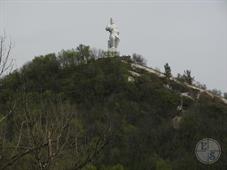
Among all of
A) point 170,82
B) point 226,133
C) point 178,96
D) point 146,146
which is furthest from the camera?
point 170,82

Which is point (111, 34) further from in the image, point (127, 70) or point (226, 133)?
point (226, 133)

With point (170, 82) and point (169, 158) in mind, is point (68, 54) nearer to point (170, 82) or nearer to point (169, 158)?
point (170, 82)

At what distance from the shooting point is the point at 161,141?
52.9m

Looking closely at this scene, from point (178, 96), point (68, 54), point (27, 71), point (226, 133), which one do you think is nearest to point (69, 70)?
point (68, 54)

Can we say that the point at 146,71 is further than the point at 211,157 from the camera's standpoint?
Yes

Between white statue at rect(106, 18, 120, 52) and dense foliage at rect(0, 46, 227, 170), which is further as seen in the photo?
white statue at rect(106, 18, 120, 52)

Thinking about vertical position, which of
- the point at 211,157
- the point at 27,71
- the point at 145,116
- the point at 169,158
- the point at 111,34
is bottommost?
the point at 211,157

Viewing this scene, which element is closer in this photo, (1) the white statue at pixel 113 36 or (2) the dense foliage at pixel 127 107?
(2) the dense foliage at pixel 127 107

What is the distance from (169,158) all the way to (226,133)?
16.1 feet

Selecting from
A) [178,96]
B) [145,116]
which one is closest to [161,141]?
[145,116]

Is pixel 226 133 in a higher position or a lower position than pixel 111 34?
lower

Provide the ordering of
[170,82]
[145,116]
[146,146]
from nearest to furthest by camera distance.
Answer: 1. [146,146]
2. [145,116]
3. [170,82]

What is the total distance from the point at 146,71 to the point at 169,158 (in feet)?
76.2

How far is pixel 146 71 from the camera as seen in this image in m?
71.2
